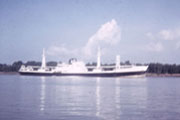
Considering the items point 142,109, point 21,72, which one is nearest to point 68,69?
point 21,72

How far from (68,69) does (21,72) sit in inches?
794

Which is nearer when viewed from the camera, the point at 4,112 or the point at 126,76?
the point at 4,112

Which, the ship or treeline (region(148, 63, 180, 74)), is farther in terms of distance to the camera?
treeline (region(148, 63, 180, 74))

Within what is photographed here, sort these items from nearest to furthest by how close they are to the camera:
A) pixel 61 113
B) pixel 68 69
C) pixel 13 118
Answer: pixel 13 118, pixel 61 113, pixel 68 69

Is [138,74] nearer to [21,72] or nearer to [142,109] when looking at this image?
[21,72]

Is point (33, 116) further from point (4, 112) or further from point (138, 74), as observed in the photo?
point (138, 74)

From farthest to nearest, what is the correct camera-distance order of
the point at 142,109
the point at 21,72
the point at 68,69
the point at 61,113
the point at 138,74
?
1. the point at 21,72
2. the point at 68,69
3. the point at 138,74
4. the point at 142,109
5. the point at 61,113

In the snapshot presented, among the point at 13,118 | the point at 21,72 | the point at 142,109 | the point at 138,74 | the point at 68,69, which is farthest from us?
the point at 21,72

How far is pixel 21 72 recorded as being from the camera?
380 ft

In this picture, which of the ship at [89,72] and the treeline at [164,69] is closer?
the ship at [89,72]

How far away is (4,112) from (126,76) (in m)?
83.4

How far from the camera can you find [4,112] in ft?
55.6

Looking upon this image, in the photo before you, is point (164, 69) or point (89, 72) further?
point (164, 69)

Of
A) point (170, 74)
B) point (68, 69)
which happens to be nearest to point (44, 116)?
point (68, 69)
